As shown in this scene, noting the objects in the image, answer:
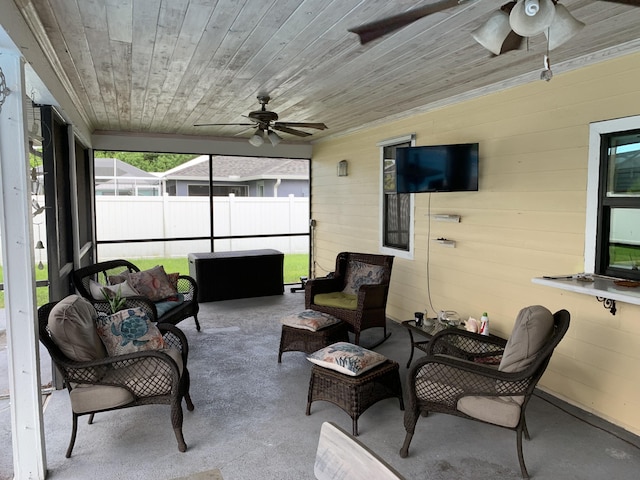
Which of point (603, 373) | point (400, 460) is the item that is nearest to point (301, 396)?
point (400, 460)

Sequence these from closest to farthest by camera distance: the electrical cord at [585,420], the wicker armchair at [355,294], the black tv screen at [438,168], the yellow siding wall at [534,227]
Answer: the electrical cord at [585,420]
the yellow siding wall at [534,227]
the black tv screen at [438,168]
the wicker armchair at [355,294]

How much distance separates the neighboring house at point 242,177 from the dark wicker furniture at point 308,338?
4.22m

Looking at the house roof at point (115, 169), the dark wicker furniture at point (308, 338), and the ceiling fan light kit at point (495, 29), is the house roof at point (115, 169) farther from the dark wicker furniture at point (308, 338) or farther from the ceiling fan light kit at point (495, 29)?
the ceiling fan light kit at point (495, 29)

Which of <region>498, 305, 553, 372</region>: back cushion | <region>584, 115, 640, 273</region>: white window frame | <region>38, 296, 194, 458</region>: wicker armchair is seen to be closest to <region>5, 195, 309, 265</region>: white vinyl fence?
<region>38, 296, 194, 458</region>: wicker armchair

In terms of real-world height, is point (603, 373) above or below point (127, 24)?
below

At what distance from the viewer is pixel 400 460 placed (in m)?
2.56

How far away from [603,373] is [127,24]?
3.91 m

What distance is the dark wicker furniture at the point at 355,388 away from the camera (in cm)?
282

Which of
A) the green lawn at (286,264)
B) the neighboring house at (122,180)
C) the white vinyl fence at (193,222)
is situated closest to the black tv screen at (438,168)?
the white vinyl fence at (193,222)

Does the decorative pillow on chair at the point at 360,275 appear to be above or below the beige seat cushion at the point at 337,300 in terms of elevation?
above

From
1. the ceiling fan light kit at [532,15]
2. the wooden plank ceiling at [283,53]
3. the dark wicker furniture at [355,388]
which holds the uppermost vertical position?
the wooden plank ceiling at [283,53]

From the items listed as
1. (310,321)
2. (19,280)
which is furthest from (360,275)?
(19,280)

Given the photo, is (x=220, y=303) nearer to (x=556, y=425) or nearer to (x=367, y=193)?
(x=367, y=193)

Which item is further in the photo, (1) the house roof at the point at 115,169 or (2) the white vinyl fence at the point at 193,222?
(1) the house roof at the point at 115,169
